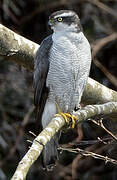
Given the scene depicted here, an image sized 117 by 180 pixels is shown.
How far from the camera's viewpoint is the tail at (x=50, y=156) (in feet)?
11.8

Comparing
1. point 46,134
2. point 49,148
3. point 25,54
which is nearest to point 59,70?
point 25,54

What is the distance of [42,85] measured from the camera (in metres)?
3.56

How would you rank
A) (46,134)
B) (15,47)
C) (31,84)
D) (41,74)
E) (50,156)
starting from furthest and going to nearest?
(31,84) < (50,156) < (41,74) < (15,47) < (46,134)

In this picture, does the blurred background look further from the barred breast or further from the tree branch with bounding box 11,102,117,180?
the tree branch with bounding box 11,102,117,180

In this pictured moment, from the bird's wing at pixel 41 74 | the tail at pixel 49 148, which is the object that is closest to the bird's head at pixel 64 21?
the bird's wing at pixel 41 74

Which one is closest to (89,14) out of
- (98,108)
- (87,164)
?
(87,164)

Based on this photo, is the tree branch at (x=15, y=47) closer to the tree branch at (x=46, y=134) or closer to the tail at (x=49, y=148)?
the tail at (x=49, y=148)

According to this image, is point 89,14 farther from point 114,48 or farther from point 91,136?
point 91,136

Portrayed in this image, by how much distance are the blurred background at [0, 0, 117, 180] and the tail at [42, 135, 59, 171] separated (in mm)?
1144

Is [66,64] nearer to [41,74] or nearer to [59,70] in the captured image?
Answer: [59,70]

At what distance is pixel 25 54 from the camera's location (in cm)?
348

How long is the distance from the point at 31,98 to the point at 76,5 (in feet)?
4.62

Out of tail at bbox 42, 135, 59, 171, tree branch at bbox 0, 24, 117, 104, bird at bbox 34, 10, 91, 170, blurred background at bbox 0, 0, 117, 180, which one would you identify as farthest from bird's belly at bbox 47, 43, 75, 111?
blurred background at bbox 0, 0, 117, 180

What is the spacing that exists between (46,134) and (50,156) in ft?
3.70
